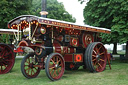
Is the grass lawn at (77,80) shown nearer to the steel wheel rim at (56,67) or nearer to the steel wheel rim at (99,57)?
the steel wheel rim at (56,67)

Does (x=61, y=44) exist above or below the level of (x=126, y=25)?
below

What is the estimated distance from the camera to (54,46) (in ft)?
23.4

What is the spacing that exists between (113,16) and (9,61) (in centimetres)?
683

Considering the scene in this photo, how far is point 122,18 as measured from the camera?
11102mm

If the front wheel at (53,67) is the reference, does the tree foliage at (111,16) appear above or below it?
above

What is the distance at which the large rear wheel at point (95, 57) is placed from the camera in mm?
7819

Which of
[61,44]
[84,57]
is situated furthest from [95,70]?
[61,44]

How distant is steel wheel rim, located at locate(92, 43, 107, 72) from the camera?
824 cm

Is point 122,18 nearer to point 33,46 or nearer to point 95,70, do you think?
point 95,70

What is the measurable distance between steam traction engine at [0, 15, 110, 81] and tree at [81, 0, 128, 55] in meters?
2.45

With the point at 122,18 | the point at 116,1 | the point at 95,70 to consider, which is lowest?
the point at 95,70

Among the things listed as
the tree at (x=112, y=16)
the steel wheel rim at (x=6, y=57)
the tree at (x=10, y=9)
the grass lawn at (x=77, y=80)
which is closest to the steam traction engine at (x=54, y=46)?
the steel wheel rim at (x=6, y=57)

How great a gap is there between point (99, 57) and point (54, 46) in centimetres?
245

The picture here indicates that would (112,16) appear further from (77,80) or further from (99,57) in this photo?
(77,80)
